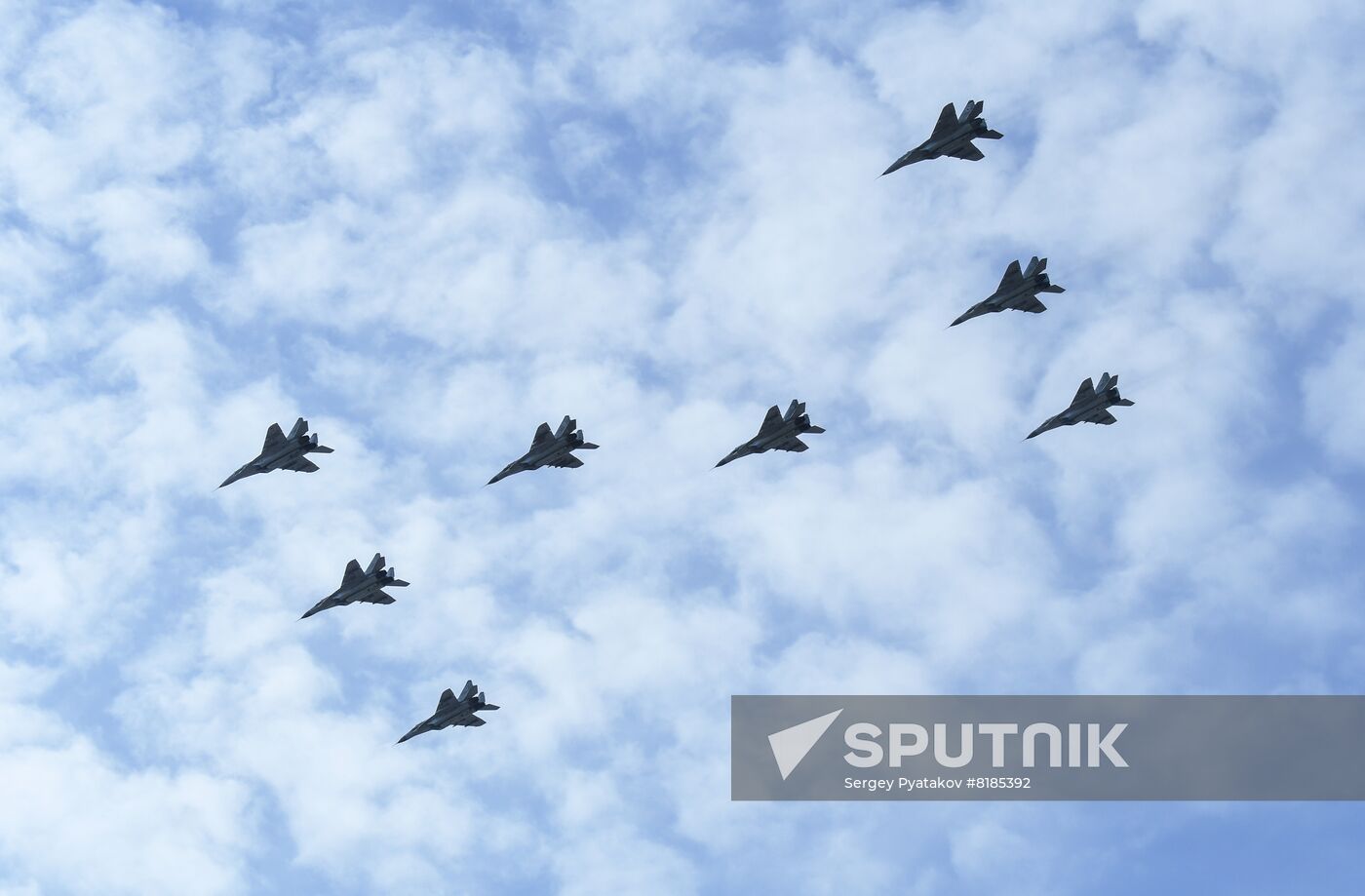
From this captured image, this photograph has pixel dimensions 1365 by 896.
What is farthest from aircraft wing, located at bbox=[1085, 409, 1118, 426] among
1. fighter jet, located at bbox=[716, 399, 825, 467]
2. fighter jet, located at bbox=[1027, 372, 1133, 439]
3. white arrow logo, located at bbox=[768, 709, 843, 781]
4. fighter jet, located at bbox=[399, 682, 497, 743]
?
fighter jet, located at bbox=[399, 682, 497, 743]

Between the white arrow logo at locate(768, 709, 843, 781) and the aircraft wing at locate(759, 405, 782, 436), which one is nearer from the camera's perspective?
the white arrow logo at locate(768, 709, 843, 781)

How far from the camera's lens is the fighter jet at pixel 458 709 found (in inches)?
6073

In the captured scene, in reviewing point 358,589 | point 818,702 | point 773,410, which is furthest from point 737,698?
point 358,589

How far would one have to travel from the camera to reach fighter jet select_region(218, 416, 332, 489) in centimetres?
15388

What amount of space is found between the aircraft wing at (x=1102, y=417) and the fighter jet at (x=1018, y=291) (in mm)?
9726

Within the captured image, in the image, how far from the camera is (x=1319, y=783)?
422ft

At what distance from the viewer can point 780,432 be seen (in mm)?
153500

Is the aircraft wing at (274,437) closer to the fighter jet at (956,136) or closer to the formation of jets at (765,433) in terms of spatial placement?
the formation of jets at (765,433)

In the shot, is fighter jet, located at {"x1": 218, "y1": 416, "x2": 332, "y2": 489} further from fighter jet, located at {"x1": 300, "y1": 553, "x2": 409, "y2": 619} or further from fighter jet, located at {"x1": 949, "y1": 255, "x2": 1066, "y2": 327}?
fighter jet, located at {"x1": 949, "y1": 255, "x2": 1066, "y2": 327}

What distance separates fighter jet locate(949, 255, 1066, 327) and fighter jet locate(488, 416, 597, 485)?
107ft

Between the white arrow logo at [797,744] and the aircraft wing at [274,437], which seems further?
the aircraft wing at [274,437]

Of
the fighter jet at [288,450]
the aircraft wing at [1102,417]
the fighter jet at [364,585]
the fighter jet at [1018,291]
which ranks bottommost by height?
the fighter jet at [364,585]

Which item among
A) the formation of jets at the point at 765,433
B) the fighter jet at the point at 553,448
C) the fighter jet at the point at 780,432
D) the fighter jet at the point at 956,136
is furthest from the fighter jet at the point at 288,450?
the fighter jet at the point at 956,136

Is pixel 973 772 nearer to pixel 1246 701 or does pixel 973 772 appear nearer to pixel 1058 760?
pixel 1058 760
